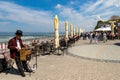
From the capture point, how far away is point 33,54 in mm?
12539

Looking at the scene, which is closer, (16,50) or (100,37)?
(16,50)

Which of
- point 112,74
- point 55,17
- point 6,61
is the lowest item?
point 112,74

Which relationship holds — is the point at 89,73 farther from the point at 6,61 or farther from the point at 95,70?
the point at 6,61

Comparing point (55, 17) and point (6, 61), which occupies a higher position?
point (55, 17)

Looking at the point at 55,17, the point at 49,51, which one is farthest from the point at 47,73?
the point at 55,17

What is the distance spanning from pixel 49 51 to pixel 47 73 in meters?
6.48

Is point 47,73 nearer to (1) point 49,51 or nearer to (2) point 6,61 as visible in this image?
(2) point 6,61

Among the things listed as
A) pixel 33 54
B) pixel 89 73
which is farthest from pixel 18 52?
pixel 33 54

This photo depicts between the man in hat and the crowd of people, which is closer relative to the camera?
the man in hat

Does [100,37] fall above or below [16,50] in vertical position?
below

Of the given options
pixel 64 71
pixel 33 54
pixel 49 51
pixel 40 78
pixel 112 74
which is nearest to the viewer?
pixel 40 78

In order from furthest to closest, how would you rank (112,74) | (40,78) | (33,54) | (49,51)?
(49,51), (33,54), (112,74), (40,78)

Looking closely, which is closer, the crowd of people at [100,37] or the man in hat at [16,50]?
the man in hat at [16,50]

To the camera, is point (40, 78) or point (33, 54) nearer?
point (40, 78)
